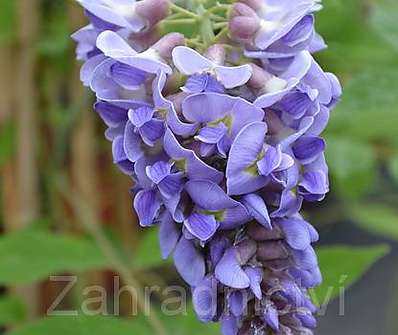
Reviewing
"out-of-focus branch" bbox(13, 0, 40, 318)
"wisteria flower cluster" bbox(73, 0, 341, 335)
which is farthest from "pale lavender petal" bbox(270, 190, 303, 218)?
"out-of-focus branch" bbox(13, 0, 40, 318)

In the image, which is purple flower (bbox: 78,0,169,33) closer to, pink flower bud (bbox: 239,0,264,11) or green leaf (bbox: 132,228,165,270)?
pink flower bud (bbox: 239,0,264,11)

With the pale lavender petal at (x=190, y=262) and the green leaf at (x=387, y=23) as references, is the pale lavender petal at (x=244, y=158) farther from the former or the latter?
the green leaf at (x=387, y=23)

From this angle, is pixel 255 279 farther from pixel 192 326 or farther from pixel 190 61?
pixel 192 326

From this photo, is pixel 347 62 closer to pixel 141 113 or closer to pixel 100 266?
pixel 100 266

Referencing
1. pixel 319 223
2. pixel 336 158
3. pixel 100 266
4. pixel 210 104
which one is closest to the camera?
pixel 210 104

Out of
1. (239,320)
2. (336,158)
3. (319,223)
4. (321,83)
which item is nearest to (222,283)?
(239,320)
